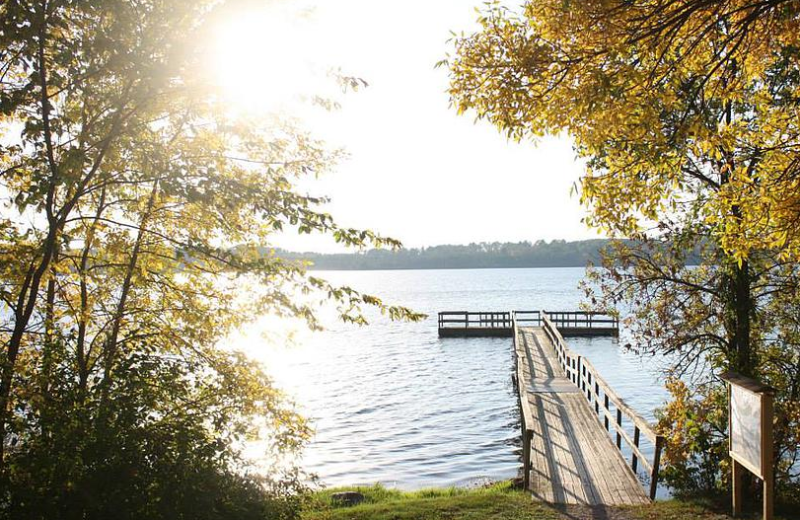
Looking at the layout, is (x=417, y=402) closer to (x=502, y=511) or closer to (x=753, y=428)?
(x=502, y=511)

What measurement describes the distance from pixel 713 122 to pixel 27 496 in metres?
10.1

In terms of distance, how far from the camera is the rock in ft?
Answer: 37.1

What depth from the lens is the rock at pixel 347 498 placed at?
11.3 m

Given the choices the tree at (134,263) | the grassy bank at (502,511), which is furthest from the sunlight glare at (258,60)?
the grassy bank at (502,511)

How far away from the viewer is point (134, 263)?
7.07 metres

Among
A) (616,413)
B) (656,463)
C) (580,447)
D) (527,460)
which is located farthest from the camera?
(616,413)

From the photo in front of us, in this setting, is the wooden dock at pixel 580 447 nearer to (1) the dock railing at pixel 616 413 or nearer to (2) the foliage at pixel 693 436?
(1) the dock railing at pixel 616 413

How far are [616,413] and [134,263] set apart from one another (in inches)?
627

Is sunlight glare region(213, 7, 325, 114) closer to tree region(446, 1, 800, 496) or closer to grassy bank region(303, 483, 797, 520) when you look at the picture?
tree region(446, 1, 800, 496)

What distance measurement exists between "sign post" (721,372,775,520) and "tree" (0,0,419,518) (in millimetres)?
4023

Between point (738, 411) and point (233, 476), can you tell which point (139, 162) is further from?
point (738, 411)

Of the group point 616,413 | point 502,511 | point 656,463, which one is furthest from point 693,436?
point 616,413

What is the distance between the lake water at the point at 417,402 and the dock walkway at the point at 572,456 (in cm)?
163

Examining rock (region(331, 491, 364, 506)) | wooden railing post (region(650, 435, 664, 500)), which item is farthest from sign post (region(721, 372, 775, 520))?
rock (region(331, 491, 364, 506))
